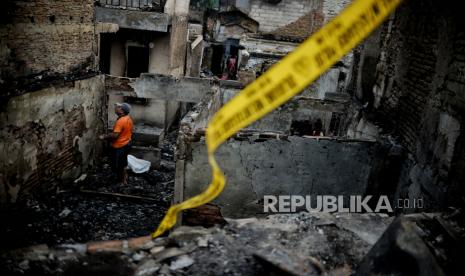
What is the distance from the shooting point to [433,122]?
4.83m

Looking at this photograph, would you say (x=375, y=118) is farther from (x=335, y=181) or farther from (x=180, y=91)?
(x=180, y=91)

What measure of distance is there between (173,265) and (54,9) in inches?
219

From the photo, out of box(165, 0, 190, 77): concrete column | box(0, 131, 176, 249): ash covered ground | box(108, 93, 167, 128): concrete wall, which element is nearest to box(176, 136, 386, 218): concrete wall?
box(0, 131, 176, 249): ash covered ground

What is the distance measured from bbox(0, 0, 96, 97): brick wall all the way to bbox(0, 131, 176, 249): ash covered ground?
2212mm

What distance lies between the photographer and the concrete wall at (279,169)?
5.31 m

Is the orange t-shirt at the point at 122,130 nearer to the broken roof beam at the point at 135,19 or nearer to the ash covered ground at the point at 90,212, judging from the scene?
the ash covered ground at the point at 90,212

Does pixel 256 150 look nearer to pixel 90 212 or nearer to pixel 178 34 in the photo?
pixel 90 212

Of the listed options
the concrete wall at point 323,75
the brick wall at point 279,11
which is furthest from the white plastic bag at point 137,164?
the brick wall at point 279,11

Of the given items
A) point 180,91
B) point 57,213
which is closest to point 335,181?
point 180,91

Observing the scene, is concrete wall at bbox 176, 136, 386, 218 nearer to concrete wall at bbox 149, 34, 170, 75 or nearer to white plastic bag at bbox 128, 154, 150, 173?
white plastic bag at bbox 128, 154, 150, 173

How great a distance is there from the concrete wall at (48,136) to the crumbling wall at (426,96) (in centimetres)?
595

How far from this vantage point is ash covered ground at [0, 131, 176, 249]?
5816mm

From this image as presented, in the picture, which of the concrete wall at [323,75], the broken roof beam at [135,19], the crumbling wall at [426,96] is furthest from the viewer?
the concrete wall at [323,75]

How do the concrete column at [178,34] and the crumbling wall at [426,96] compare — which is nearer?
the crumbling wall at [426,96]
